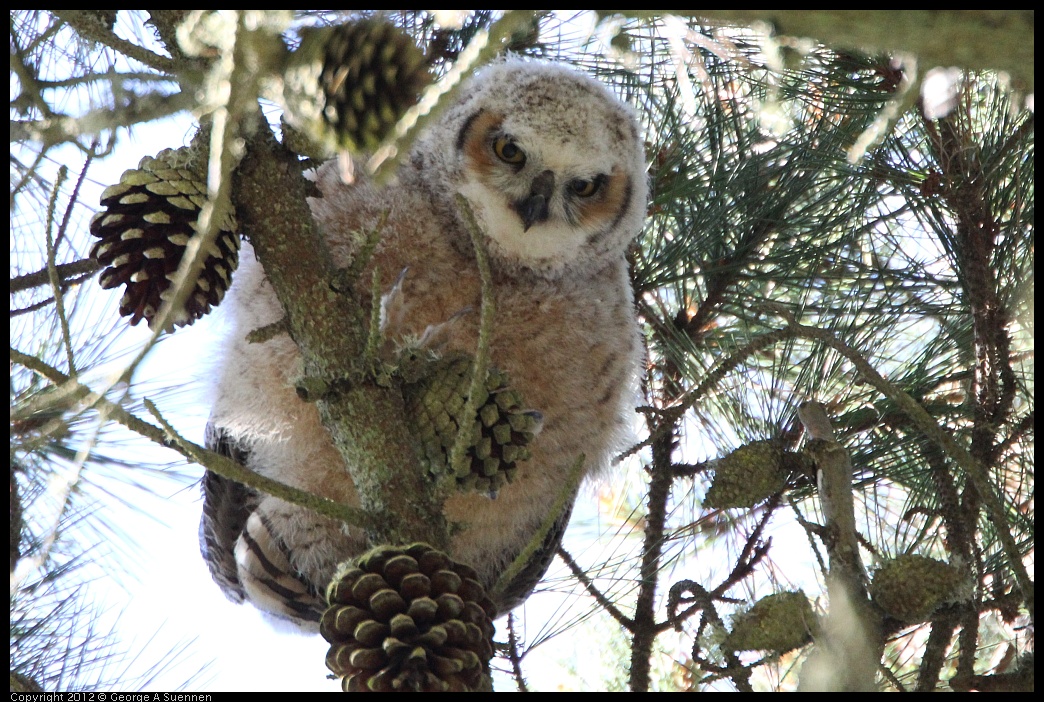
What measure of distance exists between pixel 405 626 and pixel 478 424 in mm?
356

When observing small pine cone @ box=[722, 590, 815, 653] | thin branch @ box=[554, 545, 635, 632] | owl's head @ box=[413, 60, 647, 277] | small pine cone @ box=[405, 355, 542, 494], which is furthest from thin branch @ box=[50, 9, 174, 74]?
thin branch @ box=[554, 545, 635, 632]

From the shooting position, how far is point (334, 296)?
1328 millimetres

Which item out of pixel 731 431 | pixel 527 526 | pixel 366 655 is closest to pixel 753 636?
pixel 366 655

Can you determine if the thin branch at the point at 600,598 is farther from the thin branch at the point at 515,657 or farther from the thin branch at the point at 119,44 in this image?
the thin branch at the point at 119,44

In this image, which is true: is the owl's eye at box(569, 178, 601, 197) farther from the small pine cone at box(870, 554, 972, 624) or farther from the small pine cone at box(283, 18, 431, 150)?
the small pine cone at box(870, 554, 972, 624)

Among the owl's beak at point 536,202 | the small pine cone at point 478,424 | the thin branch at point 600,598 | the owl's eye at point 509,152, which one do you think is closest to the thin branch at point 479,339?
the small pine cone at point 478,424

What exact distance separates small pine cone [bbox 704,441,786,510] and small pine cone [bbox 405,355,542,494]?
12.2 inches

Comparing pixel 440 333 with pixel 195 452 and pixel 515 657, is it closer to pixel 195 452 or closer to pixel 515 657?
pixel 515 657

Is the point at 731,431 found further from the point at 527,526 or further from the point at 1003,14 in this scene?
the point at 1003,14

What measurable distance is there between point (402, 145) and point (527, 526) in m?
1.61

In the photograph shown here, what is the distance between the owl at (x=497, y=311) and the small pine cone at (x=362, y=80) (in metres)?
0.76

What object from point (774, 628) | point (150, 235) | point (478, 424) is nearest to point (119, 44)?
point (150, 235)

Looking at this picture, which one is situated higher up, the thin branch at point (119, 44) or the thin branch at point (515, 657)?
the thin branch at point (119, 44)

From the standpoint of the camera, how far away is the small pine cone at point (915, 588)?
1159 millimetres
